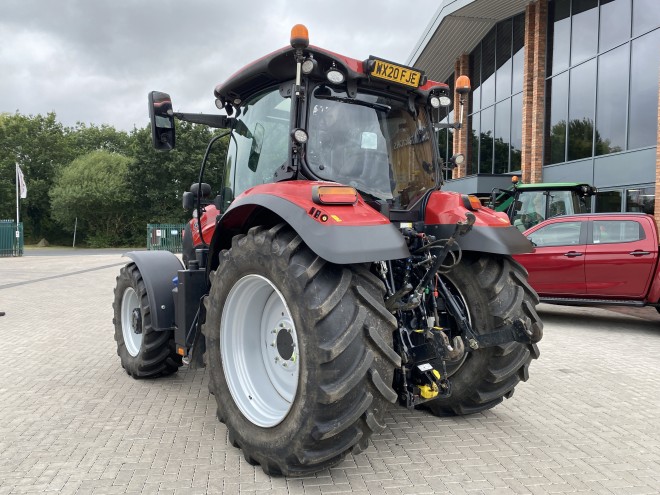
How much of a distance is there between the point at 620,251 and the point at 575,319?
1457 mm

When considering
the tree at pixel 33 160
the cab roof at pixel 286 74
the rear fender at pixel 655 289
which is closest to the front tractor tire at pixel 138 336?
the cab roof at pixel 286 74

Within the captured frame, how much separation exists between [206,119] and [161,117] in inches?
14.1

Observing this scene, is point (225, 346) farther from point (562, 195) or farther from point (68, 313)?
point (562, 195)

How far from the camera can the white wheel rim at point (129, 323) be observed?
4.96 meters

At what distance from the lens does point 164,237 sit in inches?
1302

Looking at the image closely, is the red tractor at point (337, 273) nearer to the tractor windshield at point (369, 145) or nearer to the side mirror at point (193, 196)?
the tractor windshield at point (369, 145)

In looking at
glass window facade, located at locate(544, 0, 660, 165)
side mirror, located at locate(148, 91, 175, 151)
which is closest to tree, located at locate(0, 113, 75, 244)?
glass window facade, located at locate(544, 0, 660, 165)

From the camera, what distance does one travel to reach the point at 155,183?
122 feet

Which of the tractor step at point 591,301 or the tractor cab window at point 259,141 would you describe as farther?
the tractor step at point 591,301

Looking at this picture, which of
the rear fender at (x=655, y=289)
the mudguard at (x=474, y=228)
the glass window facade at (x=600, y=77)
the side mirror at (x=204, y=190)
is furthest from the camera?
the glass window facade at (x=600, y=77)

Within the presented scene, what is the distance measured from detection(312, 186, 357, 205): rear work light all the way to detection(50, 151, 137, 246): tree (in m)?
39.1

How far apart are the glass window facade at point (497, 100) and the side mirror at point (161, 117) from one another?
1537 centimetres

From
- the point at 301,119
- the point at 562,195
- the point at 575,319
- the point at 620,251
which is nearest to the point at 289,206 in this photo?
the point at 301,119

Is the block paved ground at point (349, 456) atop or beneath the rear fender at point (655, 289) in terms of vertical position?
beneath
